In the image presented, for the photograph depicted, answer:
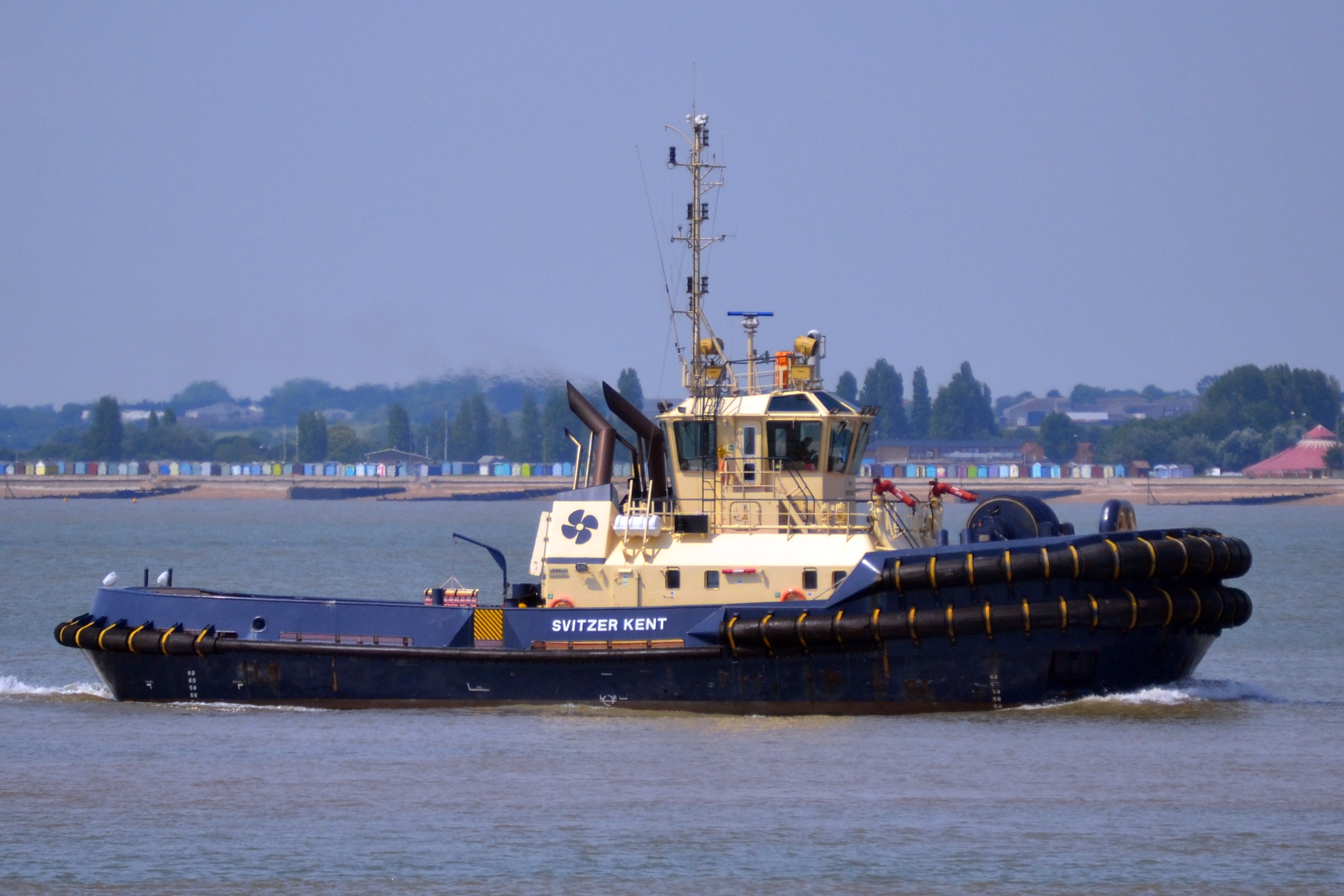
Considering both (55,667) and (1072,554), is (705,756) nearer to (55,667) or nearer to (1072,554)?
(1072,554)

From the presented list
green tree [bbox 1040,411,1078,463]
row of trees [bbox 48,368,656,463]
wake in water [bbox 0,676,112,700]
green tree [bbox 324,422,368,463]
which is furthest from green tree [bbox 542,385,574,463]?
wake in water [bbox 0,676,112,700]

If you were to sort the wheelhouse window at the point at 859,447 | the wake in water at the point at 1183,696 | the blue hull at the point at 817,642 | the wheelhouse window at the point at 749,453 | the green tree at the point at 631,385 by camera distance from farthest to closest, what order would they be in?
the green tree at the point at 631,385 → the wheelhouse window at the point at 859,447 → the wheelhouse window at the point at 749,453 → the wake in water at the point at 1183,696 → the blue hull at the point at 817,642

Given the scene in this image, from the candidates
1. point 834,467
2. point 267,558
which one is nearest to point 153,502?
point 267,558

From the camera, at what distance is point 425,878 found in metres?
13.3

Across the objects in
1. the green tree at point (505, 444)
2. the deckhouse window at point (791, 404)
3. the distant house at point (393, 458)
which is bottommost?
the deckhouse window at point (791, 404)

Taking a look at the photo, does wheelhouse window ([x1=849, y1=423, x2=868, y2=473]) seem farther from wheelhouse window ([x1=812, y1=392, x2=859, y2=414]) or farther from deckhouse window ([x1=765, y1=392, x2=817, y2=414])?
deckhouse window ([x1=765, y1=392, x2=817, y2=414])

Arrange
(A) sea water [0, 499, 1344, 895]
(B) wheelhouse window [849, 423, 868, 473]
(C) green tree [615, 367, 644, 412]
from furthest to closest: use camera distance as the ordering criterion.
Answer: (C) green tree [615, 367, 644, 412], (B) wheelhouse window [849, 423, 868, 473], (A) sea water [0, 499, 1344, 895]

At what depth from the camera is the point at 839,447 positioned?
2009cm

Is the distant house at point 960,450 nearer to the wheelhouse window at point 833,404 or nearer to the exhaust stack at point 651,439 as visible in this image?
the exhaust stack at point 651,439

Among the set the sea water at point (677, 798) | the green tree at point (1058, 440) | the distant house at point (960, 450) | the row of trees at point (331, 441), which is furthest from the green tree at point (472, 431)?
the sea water at point (677, 798)

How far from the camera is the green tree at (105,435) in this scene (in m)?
160

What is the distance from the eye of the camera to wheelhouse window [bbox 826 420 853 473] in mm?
19938

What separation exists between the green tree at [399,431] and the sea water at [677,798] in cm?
13966

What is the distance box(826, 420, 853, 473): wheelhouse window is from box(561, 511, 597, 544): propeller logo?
2.67 m
